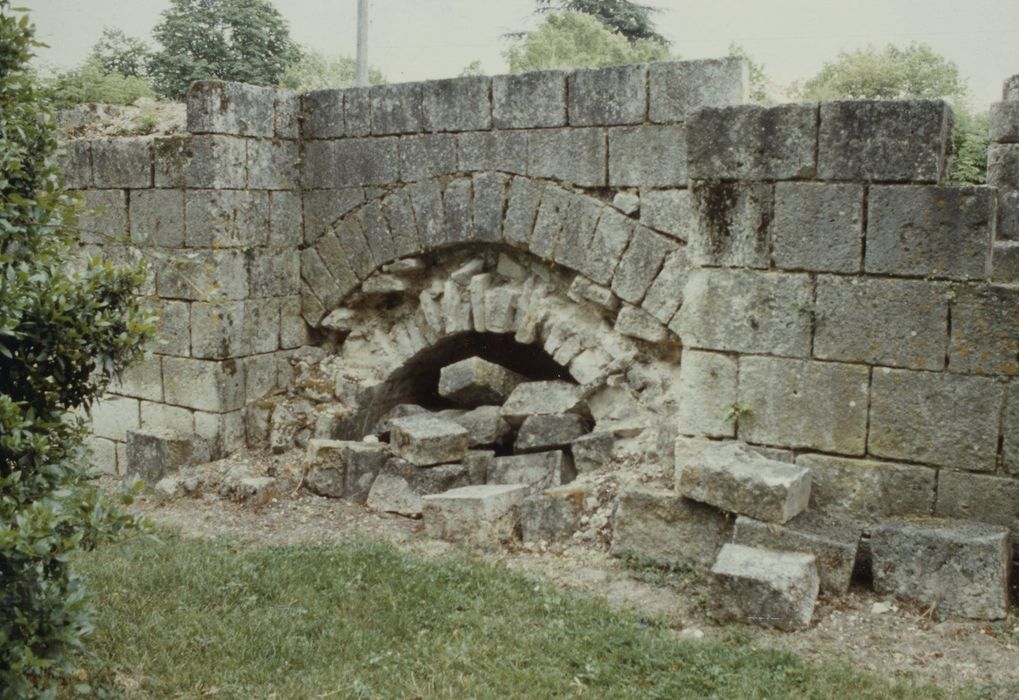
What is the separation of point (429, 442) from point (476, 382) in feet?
2.55

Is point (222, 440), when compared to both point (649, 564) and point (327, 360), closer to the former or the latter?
point (327, 360)

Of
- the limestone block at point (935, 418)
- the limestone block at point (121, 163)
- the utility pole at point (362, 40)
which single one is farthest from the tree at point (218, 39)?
the limestone block at point (935, 418)

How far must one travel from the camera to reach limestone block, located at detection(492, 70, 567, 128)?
689cm

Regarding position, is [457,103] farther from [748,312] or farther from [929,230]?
[929,230]

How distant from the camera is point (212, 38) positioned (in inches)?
958

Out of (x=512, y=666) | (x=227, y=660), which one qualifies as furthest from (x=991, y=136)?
(x=227, y=660)

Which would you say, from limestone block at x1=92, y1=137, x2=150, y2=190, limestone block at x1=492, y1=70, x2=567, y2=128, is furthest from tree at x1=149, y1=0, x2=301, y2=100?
limestone block at x1=492, y1=70, x2=567, y2=128

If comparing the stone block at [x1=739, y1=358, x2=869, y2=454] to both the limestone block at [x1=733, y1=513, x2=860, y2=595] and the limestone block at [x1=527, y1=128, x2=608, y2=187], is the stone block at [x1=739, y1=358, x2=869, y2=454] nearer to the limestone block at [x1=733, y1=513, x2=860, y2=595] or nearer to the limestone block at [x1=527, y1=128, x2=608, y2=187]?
the limestone block at [x1=733, y1=513, x2=860, y2=595]

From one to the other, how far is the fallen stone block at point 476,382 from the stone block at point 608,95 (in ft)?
6.65

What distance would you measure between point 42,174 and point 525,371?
214 inches

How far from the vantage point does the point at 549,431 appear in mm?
7152

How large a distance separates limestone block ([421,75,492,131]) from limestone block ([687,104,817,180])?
7.00 ft

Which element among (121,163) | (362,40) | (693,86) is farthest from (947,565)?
(362,40)

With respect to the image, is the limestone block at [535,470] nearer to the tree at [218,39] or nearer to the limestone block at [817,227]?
the limestone block at [817,227]
